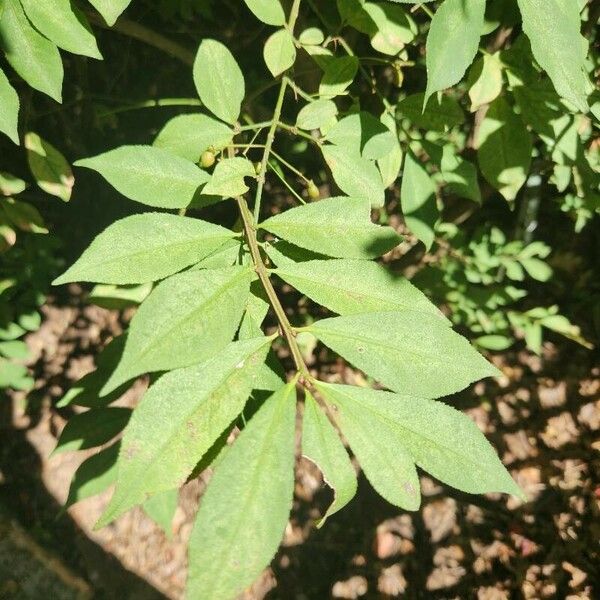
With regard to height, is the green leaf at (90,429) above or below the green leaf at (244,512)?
below

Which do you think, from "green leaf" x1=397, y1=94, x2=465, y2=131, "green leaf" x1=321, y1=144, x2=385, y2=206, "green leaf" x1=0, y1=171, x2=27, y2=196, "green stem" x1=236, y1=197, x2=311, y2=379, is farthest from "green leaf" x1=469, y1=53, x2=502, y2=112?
"green leaf" x1=0, y1=171, x2=27, y2=196

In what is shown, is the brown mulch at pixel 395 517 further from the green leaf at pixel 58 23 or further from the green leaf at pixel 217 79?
the green leaf at pixel 58 23

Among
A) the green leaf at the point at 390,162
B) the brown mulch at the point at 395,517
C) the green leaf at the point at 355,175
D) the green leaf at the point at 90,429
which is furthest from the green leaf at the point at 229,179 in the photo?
the brown mulch at the point at 395,517

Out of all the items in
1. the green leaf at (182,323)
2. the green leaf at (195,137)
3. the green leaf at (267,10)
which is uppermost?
the green leaf at (267,10)

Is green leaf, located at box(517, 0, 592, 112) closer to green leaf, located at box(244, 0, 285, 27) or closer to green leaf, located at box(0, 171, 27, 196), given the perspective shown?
green leaf, located at box(244, 0, 285, 27)

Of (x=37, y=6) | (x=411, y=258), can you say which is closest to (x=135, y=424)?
(x=37, y=6)

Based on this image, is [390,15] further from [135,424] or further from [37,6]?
[135,424]

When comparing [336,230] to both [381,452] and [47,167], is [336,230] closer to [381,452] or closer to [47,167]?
[381,452]
